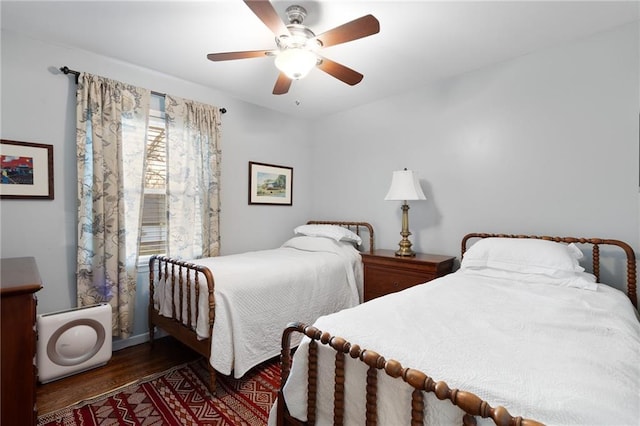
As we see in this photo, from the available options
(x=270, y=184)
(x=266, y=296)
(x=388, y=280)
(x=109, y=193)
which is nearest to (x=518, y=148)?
(x=388, y=280)

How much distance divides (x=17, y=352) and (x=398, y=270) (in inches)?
94.2

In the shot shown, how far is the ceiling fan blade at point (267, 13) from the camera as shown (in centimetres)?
143

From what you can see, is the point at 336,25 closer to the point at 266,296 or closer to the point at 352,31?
the point at 352,31

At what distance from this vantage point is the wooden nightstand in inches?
97.7

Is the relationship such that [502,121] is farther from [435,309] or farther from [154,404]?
[154,404]

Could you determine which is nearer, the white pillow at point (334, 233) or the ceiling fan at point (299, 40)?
the ceiling fan at point (299, 40)

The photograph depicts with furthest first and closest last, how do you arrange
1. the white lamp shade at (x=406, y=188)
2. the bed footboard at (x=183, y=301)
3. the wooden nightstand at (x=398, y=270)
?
1. the white lamp shade at (x=406, y=188)
2. the wooden nightstand at (x=398, y=270)
3. the bed footboard at (x=183, y=301)

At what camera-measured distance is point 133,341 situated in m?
2.62

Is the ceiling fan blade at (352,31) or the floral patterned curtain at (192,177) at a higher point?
the ceiling fan blade at (352,31)

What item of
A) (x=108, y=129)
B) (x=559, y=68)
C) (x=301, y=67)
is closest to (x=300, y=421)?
(x=301, y=67)

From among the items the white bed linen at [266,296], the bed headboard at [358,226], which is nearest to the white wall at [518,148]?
the bed headboard at [358,226]

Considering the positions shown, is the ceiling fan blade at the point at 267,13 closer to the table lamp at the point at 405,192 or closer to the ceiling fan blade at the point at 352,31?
the ceiling fan blade at the point at 352,31

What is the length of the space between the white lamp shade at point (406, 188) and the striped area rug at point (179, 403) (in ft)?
5.87

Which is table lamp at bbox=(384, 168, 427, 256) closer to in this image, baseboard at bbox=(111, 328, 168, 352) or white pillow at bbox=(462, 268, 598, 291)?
white pillow at bbox=(462, 268, 598, 291)
